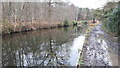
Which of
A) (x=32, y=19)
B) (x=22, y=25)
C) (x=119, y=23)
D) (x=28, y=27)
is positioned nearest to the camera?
(x=119, y=23)

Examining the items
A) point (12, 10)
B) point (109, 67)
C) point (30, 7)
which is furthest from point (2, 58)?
point (30, 7)

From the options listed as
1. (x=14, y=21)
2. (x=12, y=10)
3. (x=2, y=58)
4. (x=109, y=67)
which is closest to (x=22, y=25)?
(x=14, y=21)

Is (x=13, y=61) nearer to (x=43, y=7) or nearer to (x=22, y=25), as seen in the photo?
(x=22, y=25)

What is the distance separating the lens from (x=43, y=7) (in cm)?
2608

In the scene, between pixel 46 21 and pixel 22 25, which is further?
pixel 46 21

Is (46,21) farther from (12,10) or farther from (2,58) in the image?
(2,58)

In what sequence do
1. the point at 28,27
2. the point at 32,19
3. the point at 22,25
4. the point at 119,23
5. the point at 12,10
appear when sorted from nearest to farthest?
the point at 119,23, the point at 12,10, the point at 22,25, the point at 28,27, the point at 32,19

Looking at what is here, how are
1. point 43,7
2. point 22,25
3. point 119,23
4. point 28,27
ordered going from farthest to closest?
point 43,7 < point 28,27 < point 22,25 < point 119,23

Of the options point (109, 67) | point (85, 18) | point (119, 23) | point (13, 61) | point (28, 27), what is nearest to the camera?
point (109, 67)

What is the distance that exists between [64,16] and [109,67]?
30.4 m

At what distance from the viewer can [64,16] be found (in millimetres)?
34812

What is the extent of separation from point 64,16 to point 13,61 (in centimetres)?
2869

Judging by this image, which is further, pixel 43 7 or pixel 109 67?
pixel 43 7

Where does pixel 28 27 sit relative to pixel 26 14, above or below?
below
